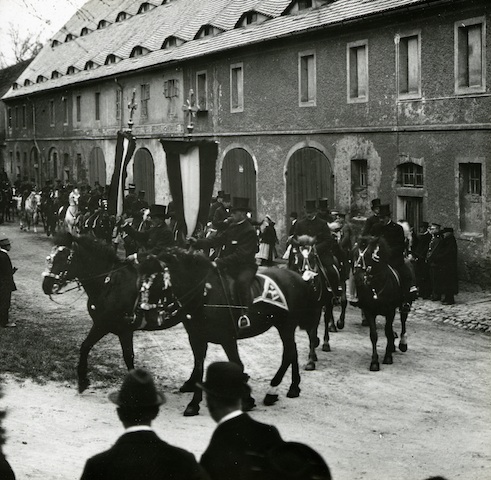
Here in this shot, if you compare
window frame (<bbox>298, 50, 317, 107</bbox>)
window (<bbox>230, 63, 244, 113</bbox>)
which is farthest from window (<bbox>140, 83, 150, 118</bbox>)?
window frame (<bbox>298, 50, 317, 107</bbox>)

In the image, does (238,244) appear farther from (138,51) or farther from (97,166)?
(97,166)

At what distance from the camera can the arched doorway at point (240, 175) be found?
24750 millimetres

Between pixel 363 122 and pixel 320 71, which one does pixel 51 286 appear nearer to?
pixel 363 122

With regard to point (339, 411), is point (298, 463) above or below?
above

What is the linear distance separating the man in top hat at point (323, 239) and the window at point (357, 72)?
7895mm

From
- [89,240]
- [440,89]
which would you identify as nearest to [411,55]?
[440,89]

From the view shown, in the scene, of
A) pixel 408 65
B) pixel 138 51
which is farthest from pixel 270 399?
pixel 138 51

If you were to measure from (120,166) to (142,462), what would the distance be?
27.4 ft

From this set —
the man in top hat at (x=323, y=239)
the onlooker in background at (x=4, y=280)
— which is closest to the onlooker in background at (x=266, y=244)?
the man in top hat at (x=323, y=239)

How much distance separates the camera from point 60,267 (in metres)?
9.95

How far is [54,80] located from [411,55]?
25.0 meters

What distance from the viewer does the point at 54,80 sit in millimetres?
39656

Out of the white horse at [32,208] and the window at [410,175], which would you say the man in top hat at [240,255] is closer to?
the window at [410,175]

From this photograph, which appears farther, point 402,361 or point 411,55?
point 411,55
